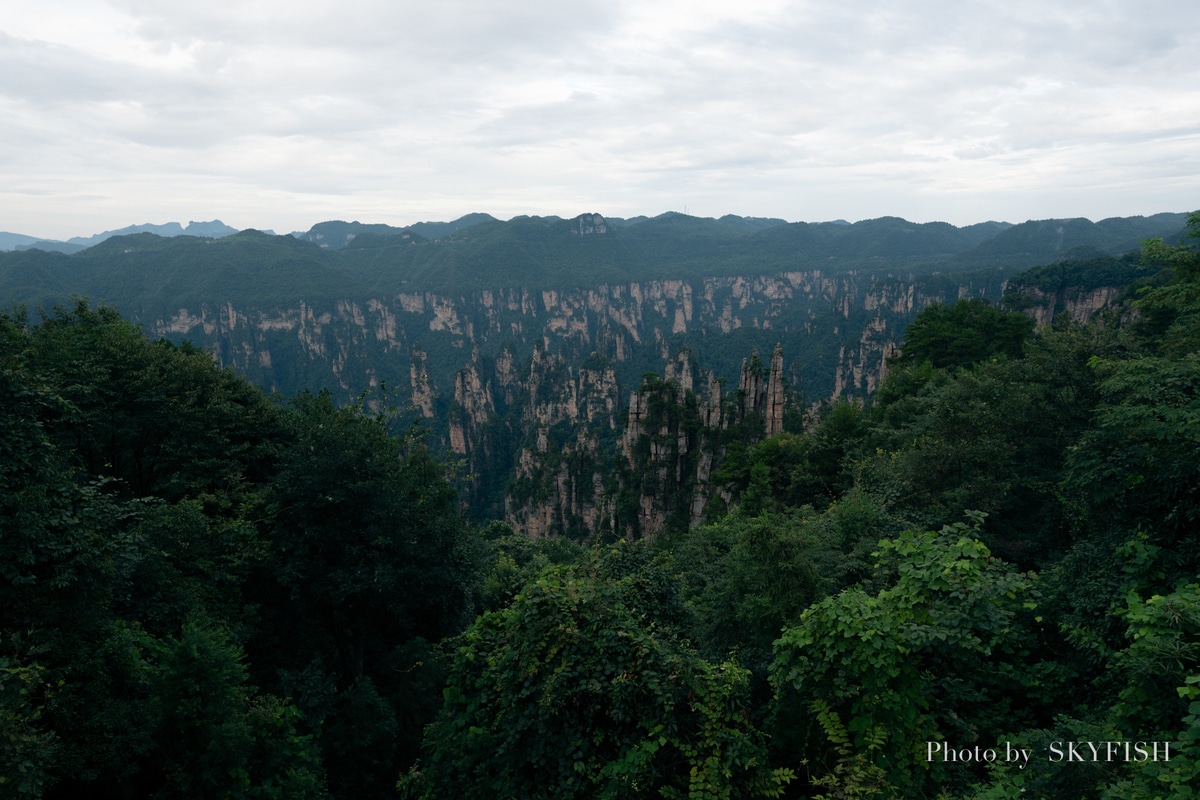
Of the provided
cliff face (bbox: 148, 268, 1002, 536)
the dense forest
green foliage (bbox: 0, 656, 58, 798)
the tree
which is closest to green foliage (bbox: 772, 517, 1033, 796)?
the dense forest

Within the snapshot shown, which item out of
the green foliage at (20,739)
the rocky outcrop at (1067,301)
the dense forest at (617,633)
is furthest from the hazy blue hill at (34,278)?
the rocky outcrop at (1067,301)

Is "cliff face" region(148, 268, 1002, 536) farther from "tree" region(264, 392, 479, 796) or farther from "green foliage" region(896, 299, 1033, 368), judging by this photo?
"green foliage" region(896, 299, 1033, 368)

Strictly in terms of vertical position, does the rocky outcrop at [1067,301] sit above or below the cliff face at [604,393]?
above

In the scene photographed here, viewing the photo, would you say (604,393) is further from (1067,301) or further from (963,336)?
(1067,301)

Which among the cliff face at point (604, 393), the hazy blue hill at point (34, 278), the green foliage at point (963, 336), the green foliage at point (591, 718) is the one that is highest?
the hazy blue hill at point (34, 278)

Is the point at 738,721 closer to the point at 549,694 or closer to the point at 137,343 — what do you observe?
the point at 549,694

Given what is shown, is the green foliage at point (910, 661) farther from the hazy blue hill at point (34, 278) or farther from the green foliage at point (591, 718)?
the hazy blue hill at point (34, 278)

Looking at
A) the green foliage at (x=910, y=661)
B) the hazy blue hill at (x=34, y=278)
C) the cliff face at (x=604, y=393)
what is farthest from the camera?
the hazy blue hill at (x=34, y=278)
